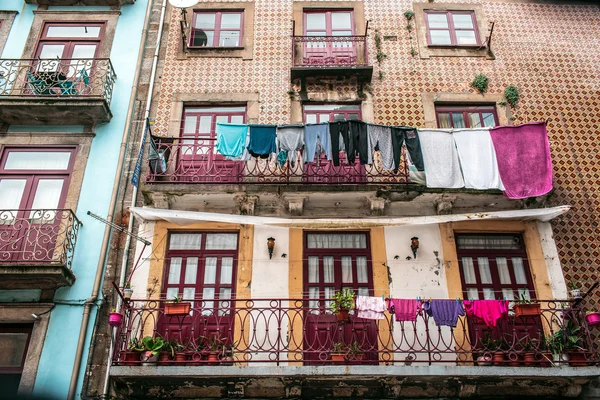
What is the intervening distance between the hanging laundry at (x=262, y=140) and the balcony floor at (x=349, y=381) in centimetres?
387

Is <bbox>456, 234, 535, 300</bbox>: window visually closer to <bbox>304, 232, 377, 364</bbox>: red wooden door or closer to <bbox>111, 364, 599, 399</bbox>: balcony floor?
<bbox>111, 364, 599, 399</bbox>: balcony floor

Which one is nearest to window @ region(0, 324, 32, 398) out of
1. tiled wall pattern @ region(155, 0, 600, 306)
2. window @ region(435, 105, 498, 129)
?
tiled wall pattern @ region(155, 0, 600, 306)

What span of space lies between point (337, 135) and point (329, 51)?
310 centimetres

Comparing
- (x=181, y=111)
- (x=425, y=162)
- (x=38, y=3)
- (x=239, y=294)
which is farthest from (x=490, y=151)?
(x=38, y=3)

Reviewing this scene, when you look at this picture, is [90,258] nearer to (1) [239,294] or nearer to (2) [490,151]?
(1) [239,294]

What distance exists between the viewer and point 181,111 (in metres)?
12.6

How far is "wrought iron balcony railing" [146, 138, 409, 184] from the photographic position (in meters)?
11.3

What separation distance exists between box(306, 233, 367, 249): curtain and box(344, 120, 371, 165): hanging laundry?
141 centimetres

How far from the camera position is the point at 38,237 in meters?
10.7

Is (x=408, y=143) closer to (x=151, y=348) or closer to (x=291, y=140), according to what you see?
(x=291, y=140)

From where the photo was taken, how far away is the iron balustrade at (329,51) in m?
13.1

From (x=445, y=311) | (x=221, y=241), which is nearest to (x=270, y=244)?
(x=221, y=241)

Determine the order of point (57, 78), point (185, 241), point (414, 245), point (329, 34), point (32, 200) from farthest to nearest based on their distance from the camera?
1. point (329, 34)
2. point (57, 78)
3. point (32, 200)
4. point (185, 241)
5. point (414, 245)

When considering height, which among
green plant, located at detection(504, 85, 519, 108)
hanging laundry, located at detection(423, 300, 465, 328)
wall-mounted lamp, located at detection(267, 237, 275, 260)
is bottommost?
hanging laundry, located at detection(423, 300, 465, 328)
